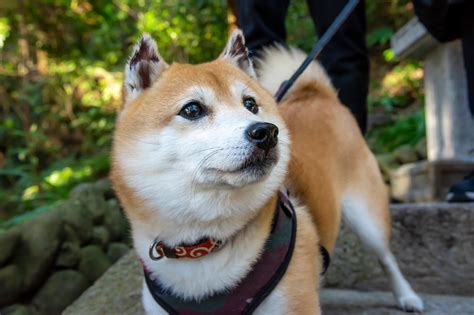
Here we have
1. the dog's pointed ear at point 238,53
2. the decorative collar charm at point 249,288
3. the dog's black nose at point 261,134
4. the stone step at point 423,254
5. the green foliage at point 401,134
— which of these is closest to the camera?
Answer: the dog's black nose at point 261,134

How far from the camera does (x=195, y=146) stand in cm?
152

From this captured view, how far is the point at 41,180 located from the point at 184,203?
174 inches

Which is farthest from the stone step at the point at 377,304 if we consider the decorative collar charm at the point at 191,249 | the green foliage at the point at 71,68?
the green foliage at the point at 71,68

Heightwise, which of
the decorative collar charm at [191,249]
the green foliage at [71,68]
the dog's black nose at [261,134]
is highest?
the dog's black nose at [261,134]

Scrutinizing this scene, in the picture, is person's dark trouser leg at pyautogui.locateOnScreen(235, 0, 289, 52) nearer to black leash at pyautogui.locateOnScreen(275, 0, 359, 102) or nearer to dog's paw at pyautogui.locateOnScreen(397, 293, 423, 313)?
black leash at pyautogui.locateOnScreen(275, 0, 359, 102)

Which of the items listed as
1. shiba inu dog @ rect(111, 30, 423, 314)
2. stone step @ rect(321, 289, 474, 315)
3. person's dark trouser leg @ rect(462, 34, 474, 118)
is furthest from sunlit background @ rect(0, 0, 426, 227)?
shiba inu dog @ rect(111, 30, 423, 314)

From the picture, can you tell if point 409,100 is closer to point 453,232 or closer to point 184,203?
point 453,232

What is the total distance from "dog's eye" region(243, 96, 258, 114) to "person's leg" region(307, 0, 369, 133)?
1.13m

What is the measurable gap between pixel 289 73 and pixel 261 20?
0.42m

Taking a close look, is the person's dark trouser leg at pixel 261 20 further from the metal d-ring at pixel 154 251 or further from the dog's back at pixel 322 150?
the metal d-ring at pixel 154 251

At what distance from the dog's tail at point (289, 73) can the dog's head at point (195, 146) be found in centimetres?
75

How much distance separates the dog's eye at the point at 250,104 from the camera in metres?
1.77

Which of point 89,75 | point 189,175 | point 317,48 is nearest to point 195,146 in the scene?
point 189,175

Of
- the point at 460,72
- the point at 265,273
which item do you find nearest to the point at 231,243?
the point at 265,273
